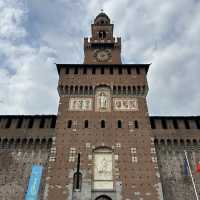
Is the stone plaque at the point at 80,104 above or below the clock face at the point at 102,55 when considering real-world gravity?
below

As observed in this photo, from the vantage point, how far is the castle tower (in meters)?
21.2

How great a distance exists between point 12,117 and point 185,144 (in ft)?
58.5

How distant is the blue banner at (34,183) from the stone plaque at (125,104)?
9278mm

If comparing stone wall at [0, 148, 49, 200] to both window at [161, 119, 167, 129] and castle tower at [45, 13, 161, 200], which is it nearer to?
castle tower at [45, 13, 161, 200]

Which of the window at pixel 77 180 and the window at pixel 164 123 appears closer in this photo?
the window at pixel 77 180

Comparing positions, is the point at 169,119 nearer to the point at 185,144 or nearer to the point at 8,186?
the point at 185,144

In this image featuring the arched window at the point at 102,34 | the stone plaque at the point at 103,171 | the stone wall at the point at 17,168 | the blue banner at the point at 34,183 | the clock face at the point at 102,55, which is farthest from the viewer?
the arched window at the point at 102,34

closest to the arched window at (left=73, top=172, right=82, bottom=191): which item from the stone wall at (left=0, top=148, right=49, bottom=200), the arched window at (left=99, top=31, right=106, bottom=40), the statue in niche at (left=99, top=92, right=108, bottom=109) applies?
the stone wall at (left=0, top=148, right=49, bottom=200)

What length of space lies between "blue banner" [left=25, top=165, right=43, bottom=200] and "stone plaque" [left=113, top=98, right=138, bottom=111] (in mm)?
9278

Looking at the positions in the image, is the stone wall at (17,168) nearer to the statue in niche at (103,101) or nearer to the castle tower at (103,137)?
the castle tower at (103,137)

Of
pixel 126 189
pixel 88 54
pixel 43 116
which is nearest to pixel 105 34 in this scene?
pixel 88 54

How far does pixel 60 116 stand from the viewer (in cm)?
2564

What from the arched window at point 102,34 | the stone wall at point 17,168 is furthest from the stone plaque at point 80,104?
the arched window at point 102,34

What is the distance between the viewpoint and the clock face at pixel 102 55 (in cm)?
3241
